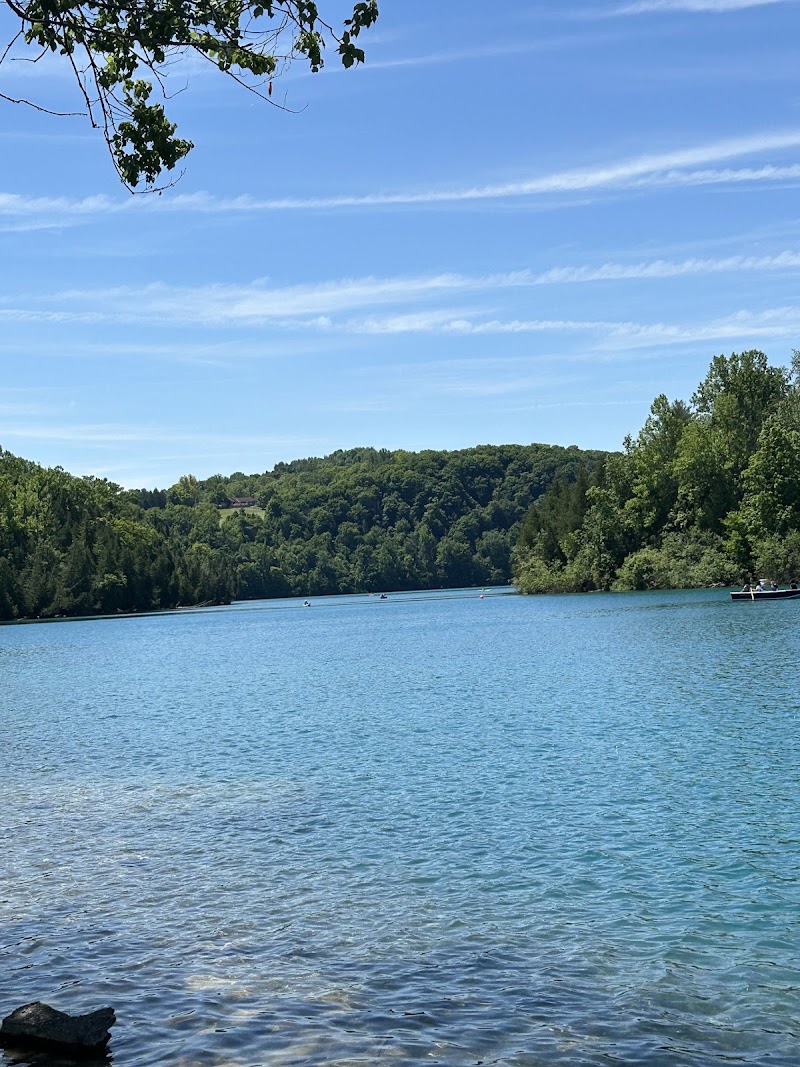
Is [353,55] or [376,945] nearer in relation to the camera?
[353,55]

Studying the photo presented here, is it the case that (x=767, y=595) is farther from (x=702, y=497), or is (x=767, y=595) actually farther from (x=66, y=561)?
(x=66, y=561)

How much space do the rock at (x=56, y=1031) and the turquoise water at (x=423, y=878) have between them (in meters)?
0.27

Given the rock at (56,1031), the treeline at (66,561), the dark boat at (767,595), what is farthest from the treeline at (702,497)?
the rock at (56,1031)

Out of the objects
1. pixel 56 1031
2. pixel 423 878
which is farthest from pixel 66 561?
pixel 56 1031

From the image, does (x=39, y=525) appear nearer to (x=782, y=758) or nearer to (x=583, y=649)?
(x=583, y=649)

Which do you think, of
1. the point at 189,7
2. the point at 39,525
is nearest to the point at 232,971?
the point at 189,7

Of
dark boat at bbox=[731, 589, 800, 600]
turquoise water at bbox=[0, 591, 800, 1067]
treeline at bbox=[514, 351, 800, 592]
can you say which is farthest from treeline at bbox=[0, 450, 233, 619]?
turquoise water at bbox=[0, 591, 800, 1067]

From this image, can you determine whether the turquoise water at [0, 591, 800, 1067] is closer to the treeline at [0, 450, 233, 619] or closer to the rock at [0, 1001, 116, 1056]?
the rock at [0, 1001, 116, 1056]

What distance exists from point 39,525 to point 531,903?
186 meters

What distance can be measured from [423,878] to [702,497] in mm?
118402

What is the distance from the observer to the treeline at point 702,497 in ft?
379

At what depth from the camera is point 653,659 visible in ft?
170

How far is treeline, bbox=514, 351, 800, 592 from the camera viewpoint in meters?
115

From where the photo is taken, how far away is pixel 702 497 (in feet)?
425
